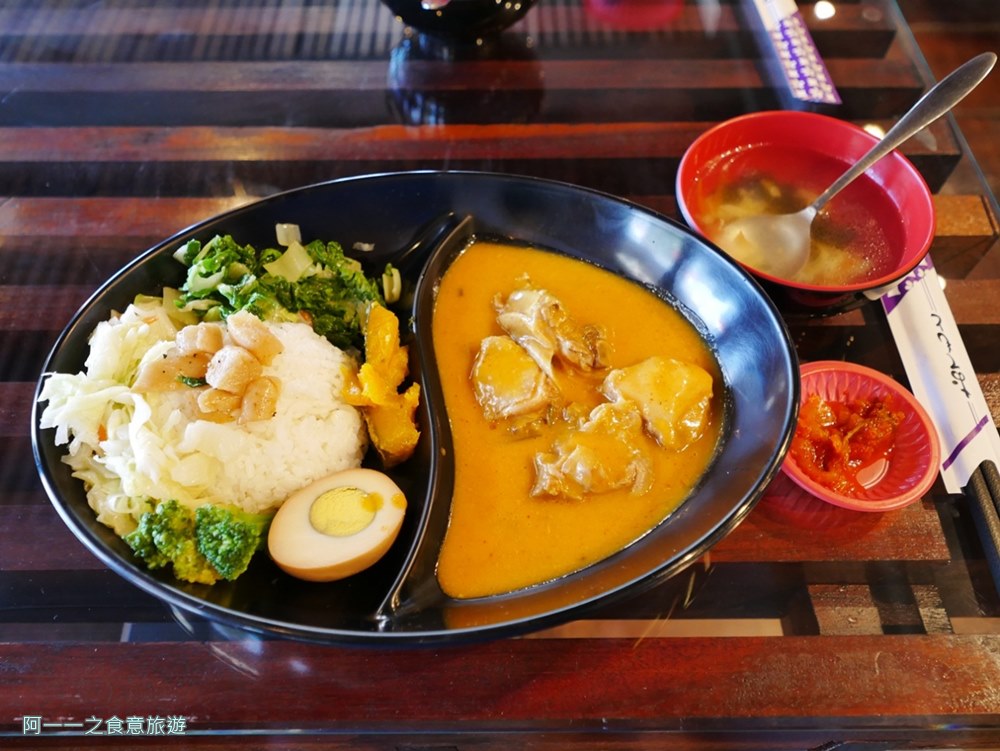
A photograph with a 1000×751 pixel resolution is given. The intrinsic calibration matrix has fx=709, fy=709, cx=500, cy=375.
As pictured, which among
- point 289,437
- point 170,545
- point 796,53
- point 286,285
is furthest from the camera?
point 796,53

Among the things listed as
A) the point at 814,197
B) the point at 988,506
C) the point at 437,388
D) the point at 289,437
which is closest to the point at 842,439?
the point at 988,506

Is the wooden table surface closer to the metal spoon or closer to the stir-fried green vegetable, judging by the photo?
the metal spoon

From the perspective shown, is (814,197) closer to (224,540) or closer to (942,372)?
(942,372)

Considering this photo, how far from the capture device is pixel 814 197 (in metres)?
2.96

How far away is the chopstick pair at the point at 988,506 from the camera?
2.23 m

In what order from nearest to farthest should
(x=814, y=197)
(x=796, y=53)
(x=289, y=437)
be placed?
1. (x=289, y=437)
2. (x=814, y=197)
3. (x=796, y=53)

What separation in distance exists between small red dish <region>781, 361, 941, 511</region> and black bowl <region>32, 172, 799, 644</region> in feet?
0.86

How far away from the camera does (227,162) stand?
3.30 meters

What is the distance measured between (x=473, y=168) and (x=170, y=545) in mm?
2124

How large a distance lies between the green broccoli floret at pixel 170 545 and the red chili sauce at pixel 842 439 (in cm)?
181

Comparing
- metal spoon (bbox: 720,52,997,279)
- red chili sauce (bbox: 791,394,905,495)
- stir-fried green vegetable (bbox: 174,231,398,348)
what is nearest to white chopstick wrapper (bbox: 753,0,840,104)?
metal spoon (bbox: 720,52,997,279)

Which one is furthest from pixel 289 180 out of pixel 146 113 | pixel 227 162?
pixel 146 113

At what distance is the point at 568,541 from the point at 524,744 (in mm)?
566

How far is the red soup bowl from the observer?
259 centimetres
